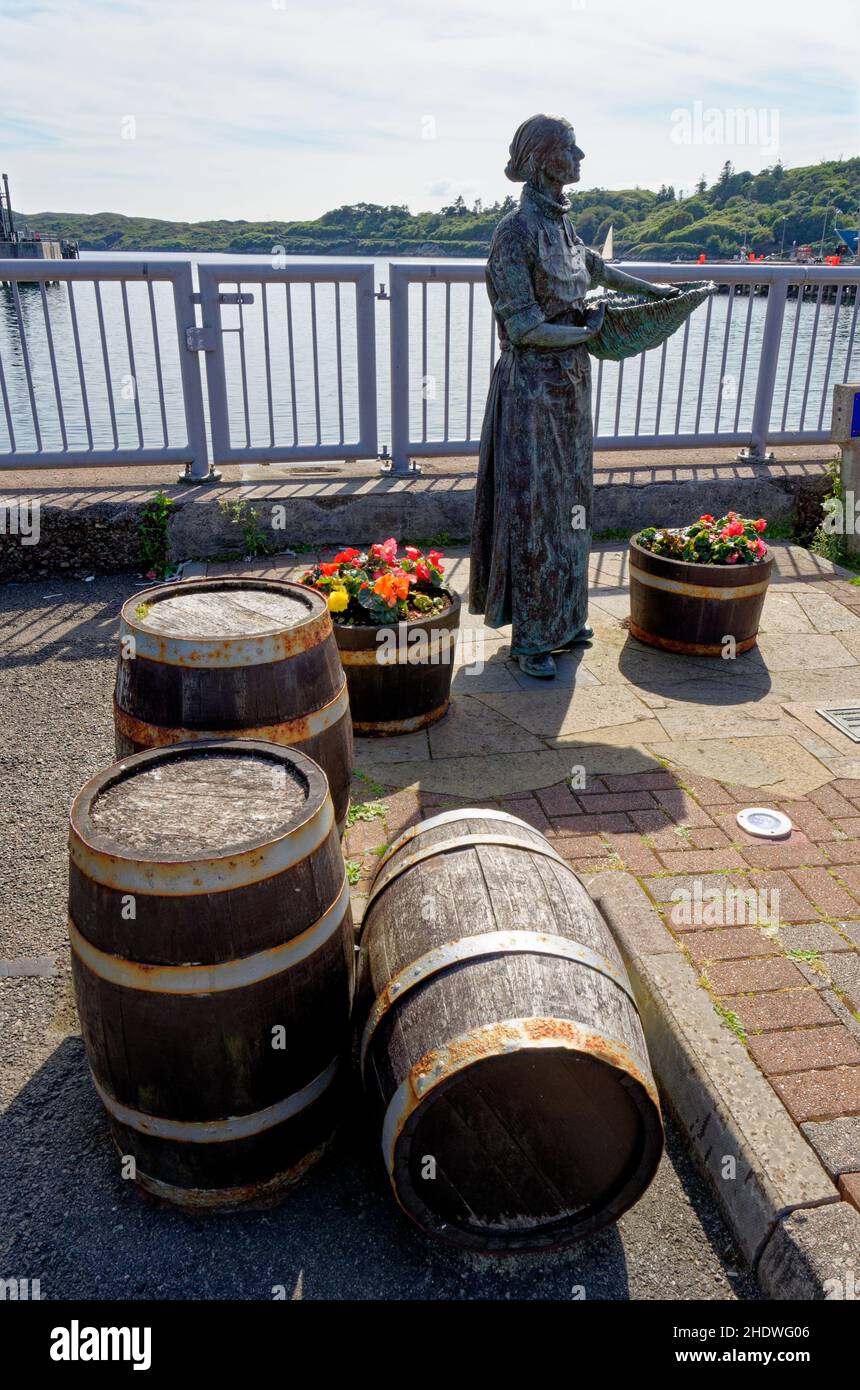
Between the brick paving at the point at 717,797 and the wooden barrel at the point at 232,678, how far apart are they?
792mm

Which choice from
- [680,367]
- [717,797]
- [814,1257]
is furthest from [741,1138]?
[680,367]

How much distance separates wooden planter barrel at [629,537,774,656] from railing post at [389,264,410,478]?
2.62m

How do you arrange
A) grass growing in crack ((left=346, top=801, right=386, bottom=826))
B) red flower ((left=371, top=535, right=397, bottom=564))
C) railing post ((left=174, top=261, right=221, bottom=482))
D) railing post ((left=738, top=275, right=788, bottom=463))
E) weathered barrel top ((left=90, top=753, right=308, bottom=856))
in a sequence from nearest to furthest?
weathered barrel top ((left=90, top=753, right=308, bottom=856)) → grass growing in crack ((left=346, top=801, right=386, bottom=826)) → red flower ((left=371, top=535, right=397, bottom=564)) → railing post ((left=174, top=261, right=221, bottom=482)) → railing post ((left=738, top=275, right=788, bottom=463))

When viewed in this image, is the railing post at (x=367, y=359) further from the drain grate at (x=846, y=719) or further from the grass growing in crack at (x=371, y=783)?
the drain grate at (x=846, y=719)

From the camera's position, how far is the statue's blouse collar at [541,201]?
4227mm

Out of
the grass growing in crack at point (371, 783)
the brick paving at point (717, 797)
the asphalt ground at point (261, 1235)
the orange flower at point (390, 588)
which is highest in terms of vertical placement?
the orange flower at point (390, 588)

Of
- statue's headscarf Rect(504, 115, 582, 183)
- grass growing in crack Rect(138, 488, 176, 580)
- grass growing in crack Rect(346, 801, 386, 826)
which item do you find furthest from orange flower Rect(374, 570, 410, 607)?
grass growing in crack Rect(138, 488, 176, 580)

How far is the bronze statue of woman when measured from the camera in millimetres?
4191

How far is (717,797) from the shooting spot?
376 cm

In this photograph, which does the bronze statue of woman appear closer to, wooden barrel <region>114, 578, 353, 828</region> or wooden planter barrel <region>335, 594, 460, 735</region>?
wooden planter barrel <region>335, 594, 460, 735</region>

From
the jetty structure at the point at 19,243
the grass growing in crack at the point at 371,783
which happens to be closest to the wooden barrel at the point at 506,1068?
the grass growing in crack at the point at 371,783
